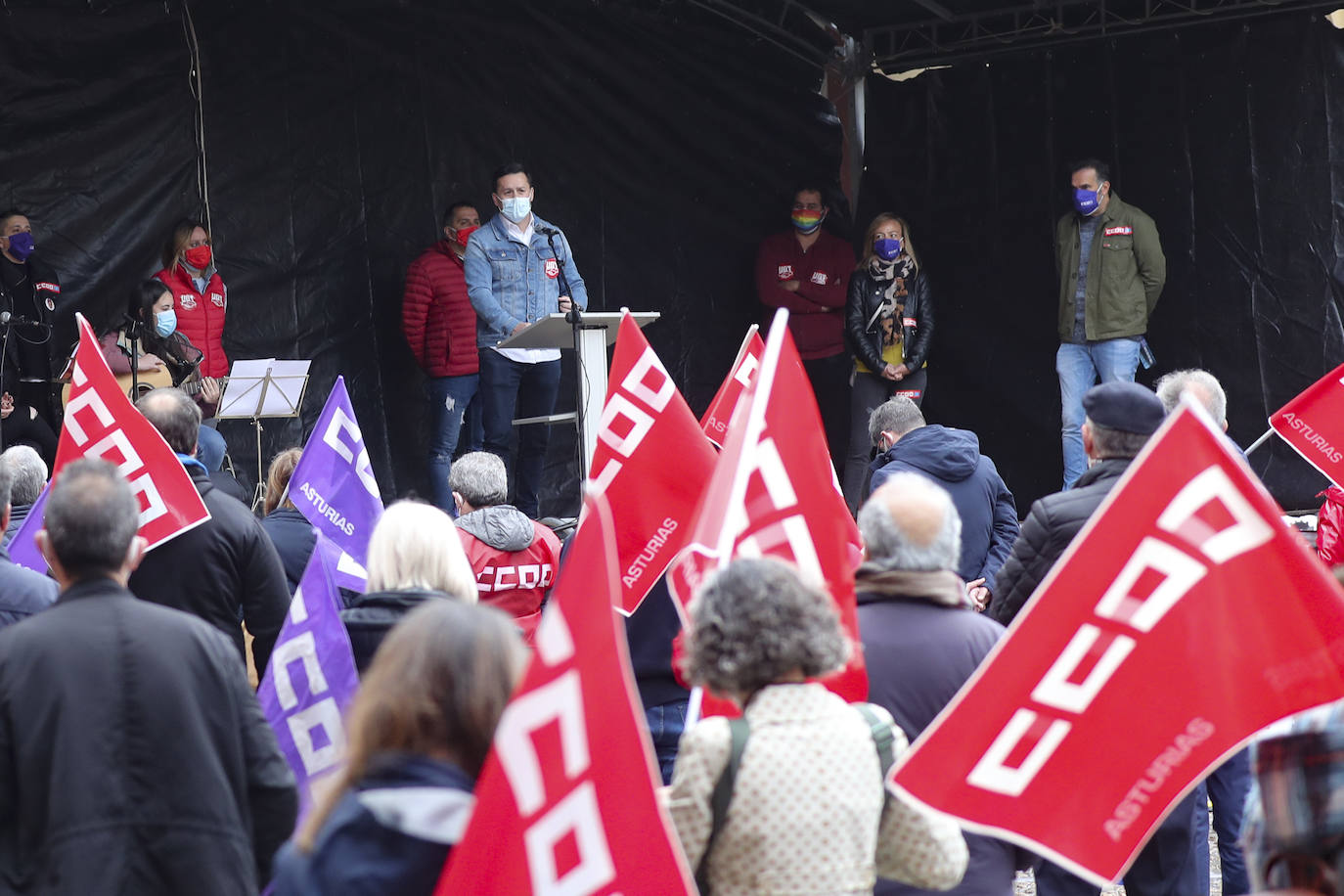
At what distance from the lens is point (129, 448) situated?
4.40m

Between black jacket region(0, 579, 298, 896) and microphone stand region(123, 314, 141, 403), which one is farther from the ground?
microphone stand region(123, 314, 141, 403)

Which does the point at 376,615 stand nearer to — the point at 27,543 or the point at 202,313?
the point at 27,543

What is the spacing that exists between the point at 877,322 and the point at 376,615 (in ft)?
23.4

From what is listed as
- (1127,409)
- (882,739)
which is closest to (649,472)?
(1127,409)

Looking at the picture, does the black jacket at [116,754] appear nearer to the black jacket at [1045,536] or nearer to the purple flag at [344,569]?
the black jacket at [1045,536]

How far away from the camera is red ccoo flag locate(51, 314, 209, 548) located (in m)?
4.11

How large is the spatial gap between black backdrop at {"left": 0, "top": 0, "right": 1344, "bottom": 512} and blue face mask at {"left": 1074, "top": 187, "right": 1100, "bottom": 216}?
67 cm

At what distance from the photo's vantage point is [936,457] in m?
5.61

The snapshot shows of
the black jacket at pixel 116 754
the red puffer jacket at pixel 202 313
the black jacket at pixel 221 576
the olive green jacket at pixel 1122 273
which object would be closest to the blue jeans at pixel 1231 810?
the black jacket at pixel 221 576

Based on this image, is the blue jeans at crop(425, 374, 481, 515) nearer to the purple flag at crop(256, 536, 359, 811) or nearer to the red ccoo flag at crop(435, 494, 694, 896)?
the purple flag at crop(256, 536, 359, 811)

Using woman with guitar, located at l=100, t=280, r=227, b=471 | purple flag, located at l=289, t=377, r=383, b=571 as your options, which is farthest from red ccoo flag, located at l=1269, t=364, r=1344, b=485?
woman with guitar, located at l=100, t=280, r=227, b=471

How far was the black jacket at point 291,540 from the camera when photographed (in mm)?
5133

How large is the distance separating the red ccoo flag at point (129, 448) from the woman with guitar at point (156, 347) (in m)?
3.56

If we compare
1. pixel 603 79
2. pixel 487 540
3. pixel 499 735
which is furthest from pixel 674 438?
pixel 603 79
